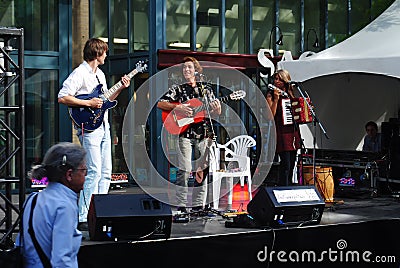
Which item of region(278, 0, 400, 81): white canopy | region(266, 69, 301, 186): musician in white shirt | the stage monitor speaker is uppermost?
region(278, 0, 400, 81): white canopy

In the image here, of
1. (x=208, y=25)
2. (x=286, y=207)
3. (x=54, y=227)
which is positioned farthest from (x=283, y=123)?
(x=54, y=227)

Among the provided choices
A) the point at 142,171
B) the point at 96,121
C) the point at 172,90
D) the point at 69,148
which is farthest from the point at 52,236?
the point at 142,171

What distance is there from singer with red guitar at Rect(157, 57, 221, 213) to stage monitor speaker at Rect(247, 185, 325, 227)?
33.5 inches

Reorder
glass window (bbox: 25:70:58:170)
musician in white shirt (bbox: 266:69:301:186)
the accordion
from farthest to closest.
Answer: glass window (bbox: 25:70:58:170)
musician in white shirt (bbox: 266:69:301:186)
the accordion

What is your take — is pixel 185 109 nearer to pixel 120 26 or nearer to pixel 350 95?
pixel 120 26

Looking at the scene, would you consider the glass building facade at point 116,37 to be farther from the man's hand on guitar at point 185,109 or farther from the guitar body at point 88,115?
the guitar body at point 88,115

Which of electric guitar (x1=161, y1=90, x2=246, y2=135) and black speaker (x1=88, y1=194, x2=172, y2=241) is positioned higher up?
electric guitar (x1=161, y1=90, x2=246, y2=135)

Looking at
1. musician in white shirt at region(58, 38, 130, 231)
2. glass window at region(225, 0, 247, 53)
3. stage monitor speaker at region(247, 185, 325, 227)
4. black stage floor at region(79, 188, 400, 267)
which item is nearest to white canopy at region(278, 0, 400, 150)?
glass window at region(225, 0, 247, 53)

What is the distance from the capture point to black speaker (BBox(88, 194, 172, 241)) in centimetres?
567

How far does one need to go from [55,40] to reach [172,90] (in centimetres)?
427

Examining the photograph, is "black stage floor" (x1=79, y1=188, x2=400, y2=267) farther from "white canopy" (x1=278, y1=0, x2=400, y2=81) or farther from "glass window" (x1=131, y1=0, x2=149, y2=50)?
"glass window" (x1=131, y1=0, x2=149, y2=50)

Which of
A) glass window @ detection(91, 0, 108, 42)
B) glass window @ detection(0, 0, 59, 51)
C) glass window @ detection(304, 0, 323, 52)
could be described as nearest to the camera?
glass window @ detection(0, 0, 59, 51)

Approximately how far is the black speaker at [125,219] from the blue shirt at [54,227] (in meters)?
1.82

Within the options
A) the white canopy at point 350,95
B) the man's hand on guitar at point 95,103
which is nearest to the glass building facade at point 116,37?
the white canopy at point 350,95
